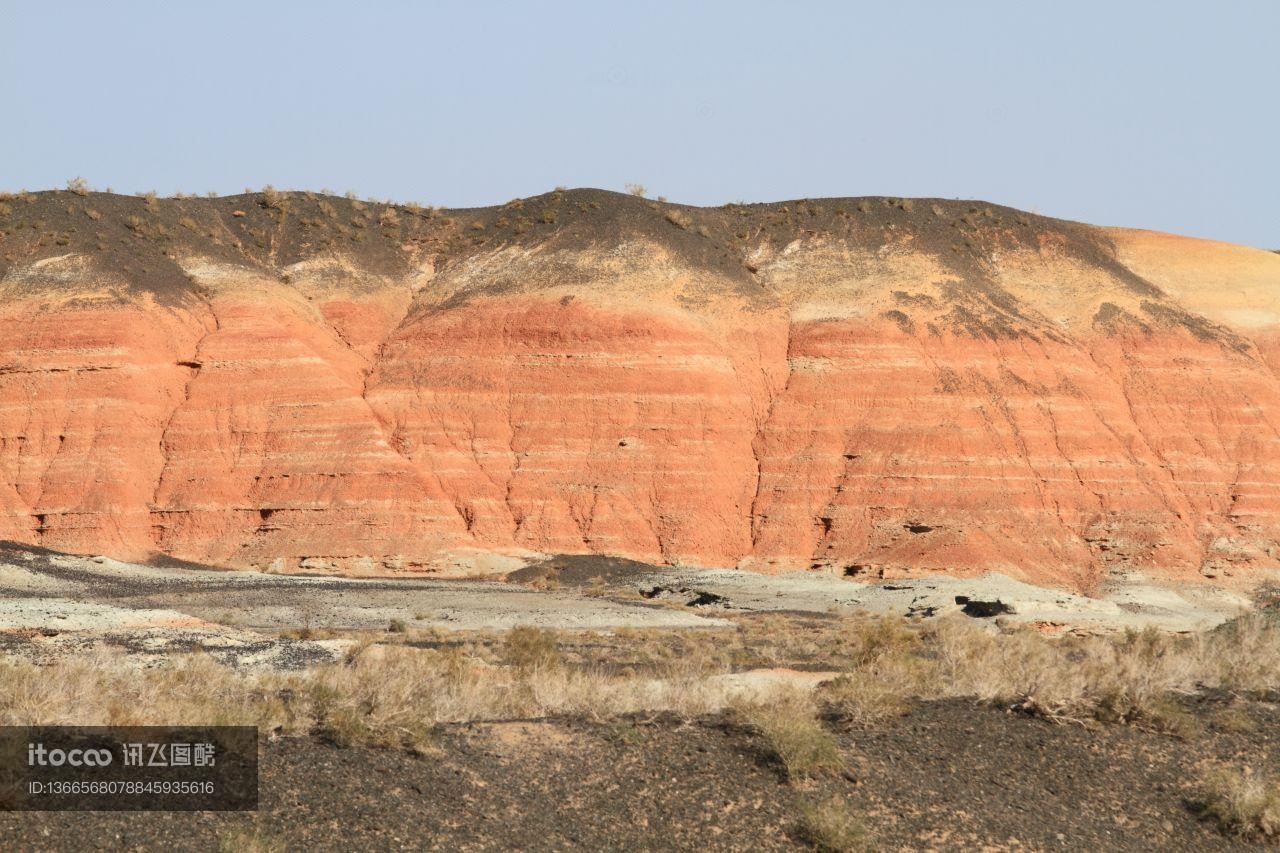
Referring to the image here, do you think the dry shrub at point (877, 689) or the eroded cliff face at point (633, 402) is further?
the eroded cliff face at point (633, 402)

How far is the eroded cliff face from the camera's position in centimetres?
5262

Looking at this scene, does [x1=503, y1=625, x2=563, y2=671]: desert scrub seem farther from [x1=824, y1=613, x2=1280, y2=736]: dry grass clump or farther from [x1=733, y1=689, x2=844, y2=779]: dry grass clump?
[x1=733, y1=689, x2=844, y2=779]: dry grass clump

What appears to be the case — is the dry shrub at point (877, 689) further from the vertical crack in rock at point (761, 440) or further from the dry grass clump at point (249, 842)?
the vertical crack in rock at point (761, 440)

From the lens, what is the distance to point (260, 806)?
37.6 feet

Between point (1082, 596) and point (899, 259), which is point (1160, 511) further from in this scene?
point (899, 259)

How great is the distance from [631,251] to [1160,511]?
24007 millimetres

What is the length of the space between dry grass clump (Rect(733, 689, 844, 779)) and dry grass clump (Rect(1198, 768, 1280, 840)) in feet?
11.9

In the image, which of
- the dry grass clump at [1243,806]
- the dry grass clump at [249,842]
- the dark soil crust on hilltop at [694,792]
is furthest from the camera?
the dry grass clump at [1243,806]

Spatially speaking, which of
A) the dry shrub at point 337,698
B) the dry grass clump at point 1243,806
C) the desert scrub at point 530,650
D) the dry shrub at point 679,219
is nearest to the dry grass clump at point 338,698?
the dry shrub at point 337,698

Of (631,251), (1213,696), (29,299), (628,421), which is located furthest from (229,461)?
(1213,696)

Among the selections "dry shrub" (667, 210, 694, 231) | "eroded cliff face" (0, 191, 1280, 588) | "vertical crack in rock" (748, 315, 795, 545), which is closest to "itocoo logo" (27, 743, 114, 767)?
"eroded cliff face" (0, 191, 1280, 588)

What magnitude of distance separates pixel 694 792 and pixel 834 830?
1.37 meters

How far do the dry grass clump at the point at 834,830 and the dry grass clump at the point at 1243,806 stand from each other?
3680 millimetres

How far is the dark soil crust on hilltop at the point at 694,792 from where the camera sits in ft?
37.3
